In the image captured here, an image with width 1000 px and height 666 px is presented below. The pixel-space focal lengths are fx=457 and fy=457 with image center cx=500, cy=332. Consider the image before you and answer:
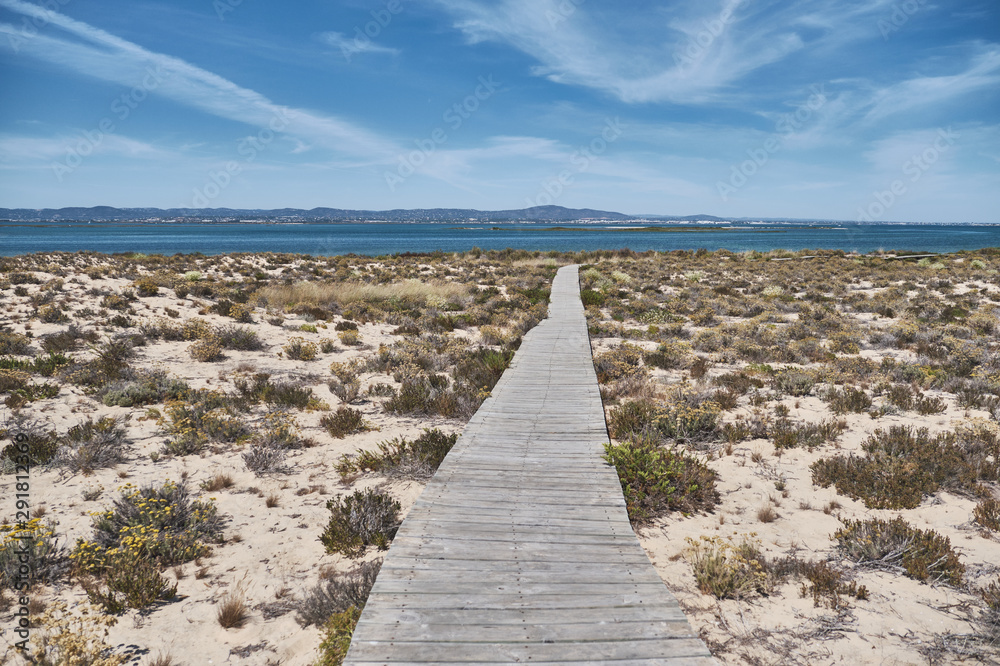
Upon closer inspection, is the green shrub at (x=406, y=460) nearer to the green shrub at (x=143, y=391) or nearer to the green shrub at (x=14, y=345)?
the green shrub at (x=143, y=391)

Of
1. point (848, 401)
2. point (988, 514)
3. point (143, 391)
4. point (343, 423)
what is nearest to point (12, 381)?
point (143, 391)

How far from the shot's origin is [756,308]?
1950 centimetres

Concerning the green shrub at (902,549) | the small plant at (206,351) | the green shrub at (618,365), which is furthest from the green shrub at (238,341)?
the green shrub at (902,549)

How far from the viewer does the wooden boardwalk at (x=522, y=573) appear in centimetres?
322

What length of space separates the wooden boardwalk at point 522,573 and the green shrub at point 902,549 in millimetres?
2415

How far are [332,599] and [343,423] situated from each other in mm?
4141

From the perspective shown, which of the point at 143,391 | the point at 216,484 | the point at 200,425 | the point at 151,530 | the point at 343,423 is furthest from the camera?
the point at 143,391

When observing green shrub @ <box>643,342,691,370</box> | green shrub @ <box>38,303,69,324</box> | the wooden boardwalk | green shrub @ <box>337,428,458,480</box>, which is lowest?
green shrub @ <box>337,428,458,480</box>

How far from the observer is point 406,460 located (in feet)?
21.9

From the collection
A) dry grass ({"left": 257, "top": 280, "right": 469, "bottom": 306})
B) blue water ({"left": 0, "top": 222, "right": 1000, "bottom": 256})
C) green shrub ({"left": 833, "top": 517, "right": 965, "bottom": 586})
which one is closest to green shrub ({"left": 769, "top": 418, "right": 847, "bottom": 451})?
green shrub ({"left": 833, "top": 517, "right": 965, "bottom": 586})

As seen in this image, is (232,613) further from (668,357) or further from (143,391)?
(668,357)

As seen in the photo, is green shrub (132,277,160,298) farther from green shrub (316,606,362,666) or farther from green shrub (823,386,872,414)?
green shrub (823,386,872,414)

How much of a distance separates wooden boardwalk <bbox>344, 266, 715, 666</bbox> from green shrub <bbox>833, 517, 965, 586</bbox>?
242 centimetres

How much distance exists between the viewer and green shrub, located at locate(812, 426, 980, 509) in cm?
579
